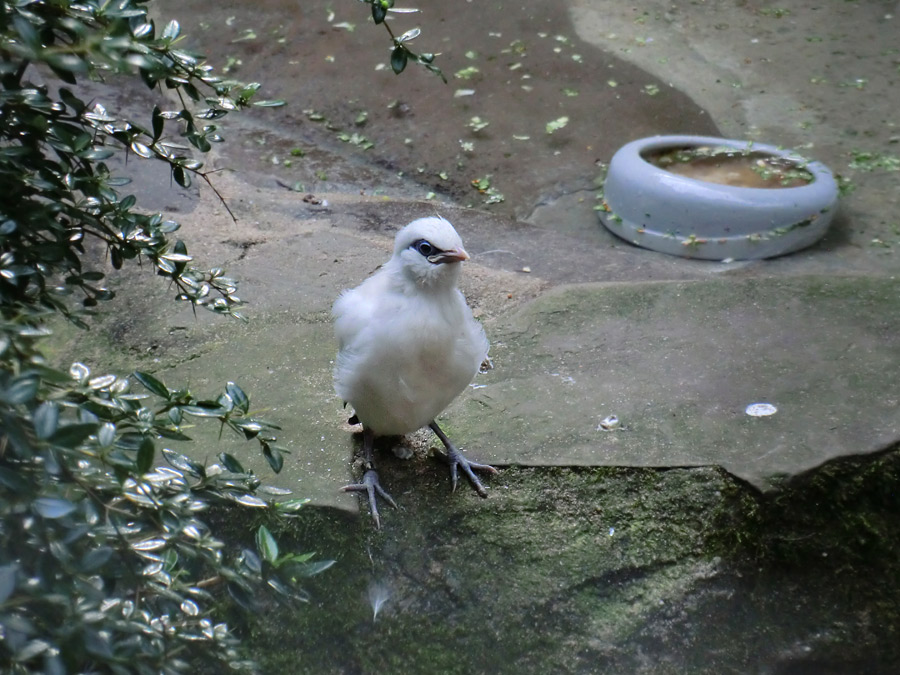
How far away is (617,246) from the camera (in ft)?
20.8

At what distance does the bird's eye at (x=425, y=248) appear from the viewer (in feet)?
9.95

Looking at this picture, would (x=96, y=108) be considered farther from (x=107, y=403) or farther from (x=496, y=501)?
(x=496, y=501)

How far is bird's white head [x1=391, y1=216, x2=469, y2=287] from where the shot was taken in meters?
3.02

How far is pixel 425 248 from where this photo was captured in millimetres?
3051

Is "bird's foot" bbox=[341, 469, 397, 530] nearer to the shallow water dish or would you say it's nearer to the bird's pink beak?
the bird's pink beak

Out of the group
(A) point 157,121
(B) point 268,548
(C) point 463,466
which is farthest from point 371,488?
(A) point 157,121

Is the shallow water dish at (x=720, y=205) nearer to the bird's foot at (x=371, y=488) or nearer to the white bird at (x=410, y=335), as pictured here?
the white bird at (x=410, y=335)

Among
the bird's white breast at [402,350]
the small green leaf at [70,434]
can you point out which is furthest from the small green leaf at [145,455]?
the bird's white breast at [402,350]

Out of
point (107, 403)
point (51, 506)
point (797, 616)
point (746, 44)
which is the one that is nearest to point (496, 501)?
point (797, 616)

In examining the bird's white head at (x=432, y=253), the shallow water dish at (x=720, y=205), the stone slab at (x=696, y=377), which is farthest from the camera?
the shallow water dish at (x=720, y=205)

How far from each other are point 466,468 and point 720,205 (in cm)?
335

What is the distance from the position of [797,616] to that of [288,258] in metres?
3.54

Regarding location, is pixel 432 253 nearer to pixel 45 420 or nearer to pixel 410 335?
pixel 410 335

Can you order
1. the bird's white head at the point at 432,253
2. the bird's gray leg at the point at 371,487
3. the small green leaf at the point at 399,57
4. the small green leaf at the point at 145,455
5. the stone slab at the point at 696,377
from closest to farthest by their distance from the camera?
the small green leaf at the point at 145,455 < the small green leaf at the point at 399,57 < the bird's white head at the point at 432,253 < the bird's gray leg at the point at 371,487 < the stone slab at the point at 696,377
